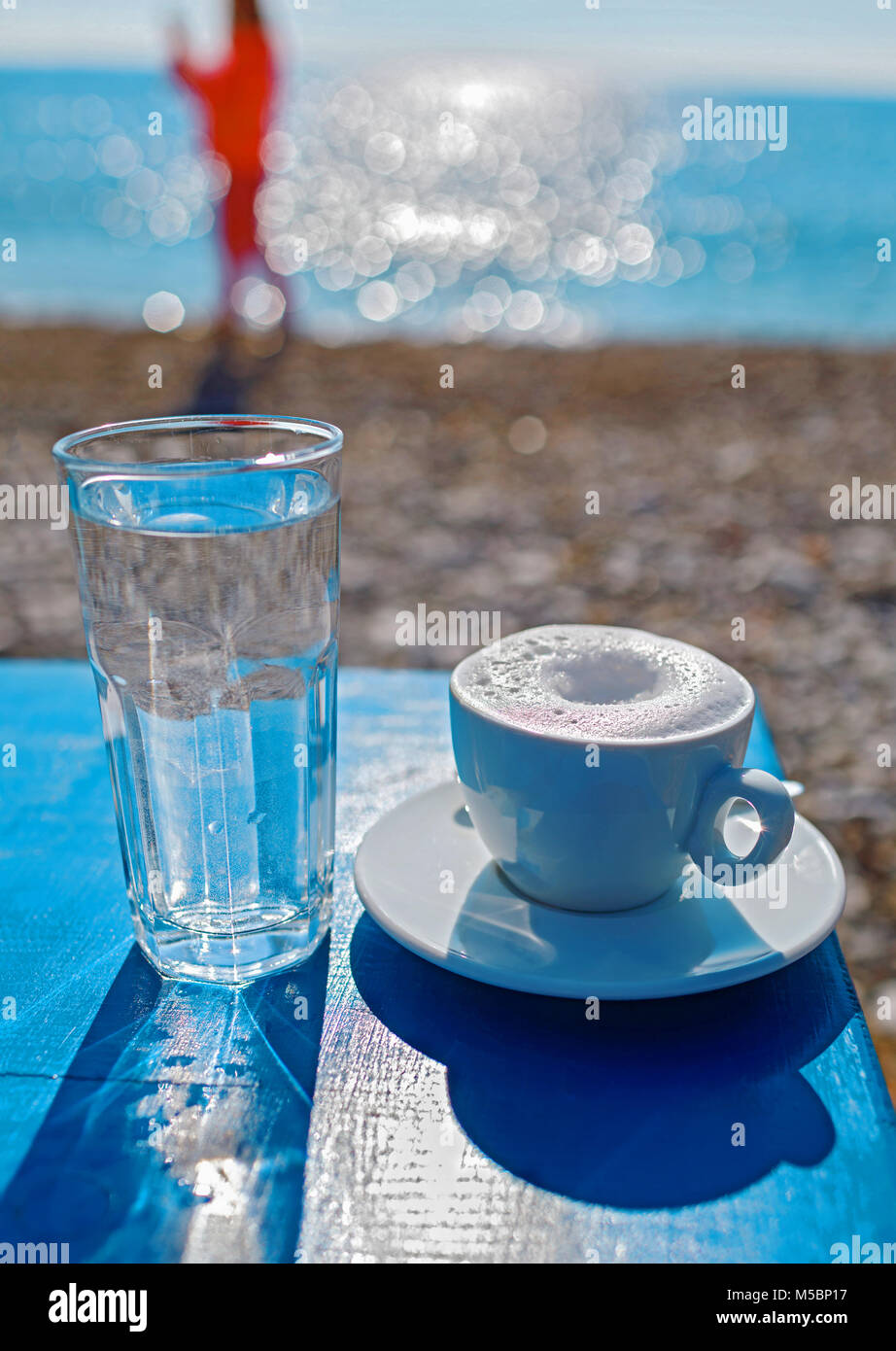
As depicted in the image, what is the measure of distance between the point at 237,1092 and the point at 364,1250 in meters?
0.12

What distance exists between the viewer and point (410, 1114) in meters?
0.56

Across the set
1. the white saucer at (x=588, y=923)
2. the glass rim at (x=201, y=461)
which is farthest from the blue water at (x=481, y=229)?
the white saucer at (x=588, y=923)

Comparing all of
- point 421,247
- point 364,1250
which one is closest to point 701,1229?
point 364,1250

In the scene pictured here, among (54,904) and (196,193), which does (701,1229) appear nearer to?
(54,904)

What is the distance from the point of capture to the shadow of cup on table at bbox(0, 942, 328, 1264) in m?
0.50

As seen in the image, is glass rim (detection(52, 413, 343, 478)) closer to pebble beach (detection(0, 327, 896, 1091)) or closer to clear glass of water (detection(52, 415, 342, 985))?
clear glass of water (detection(52, 415, 342, 985))

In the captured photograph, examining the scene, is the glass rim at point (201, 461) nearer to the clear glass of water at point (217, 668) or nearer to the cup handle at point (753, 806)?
the clear glass of water at point (217, 668)

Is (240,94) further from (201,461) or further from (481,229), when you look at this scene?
(481,229)

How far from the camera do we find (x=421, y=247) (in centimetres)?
1193

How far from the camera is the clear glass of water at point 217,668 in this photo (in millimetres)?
589

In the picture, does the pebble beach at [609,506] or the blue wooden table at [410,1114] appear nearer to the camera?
the blue wooden table at [410,1114]

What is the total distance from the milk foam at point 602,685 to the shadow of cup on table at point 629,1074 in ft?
0.52

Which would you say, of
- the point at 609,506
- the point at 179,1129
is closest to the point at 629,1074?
the point at 179,1129

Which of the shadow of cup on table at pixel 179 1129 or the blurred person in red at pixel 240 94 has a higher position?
the blurred person in red at pixel 240 94
